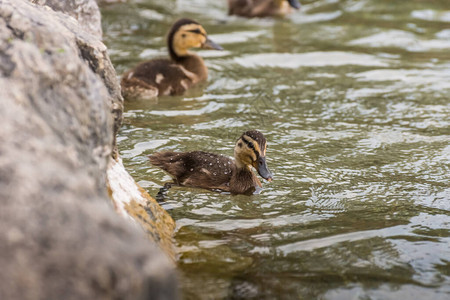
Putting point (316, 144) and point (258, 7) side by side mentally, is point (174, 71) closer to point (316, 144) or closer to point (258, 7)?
point (316, 144)

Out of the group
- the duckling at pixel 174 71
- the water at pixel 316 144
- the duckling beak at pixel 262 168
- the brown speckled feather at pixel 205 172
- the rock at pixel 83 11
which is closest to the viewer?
the water at pixel 316 144

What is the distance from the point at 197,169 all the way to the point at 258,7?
6331mm

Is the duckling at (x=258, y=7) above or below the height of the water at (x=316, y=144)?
above

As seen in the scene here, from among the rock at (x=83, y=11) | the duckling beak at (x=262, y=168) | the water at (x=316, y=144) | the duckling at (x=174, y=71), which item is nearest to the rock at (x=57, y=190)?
the water at (x=316, y=144)

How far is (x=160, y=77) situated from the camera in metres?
6.92

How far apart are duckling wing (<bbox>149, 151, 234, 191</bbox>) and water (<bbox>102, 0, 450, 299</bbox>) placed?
0.32 ft

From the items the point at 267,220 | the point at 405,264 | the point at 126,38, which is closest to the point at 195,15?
the point at 126,38

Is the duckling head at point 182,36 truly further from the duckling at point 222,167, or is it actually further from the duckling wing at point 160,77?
A: the duckling at point 222,167

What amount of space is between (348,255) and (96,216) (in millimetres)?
1639

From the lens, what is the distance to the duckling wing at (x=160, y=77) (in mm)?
6762

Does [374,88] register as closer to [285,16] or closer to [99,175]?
[285,16]

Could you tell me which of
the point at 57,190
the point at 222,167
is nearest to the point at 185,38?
the point at 222,167

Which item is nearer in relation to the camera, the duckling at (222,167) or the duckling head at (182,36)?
the duckling at (222,167)

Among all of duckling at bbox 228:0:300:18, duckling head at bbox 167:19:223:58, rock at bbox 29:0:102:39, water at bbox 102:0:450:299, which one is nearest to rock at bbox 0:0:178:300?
water at bbox 102:0:450:299
